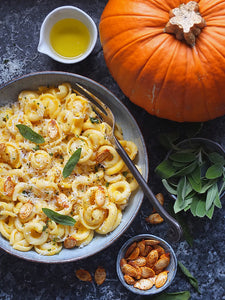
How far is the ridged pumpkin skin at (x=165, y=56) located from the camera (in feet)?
5.78

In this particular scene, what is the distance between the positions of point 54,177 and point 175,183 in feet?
1.90

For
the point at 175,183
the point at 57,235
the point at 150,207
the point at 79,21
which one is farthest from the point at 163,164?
the point at 79,21

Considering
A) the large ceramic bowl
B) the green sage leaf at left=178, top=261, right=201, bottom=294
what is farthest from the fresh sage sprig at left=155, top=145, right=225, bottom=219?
the green sage leaf at left=178, top=261, right=201, bottom=294

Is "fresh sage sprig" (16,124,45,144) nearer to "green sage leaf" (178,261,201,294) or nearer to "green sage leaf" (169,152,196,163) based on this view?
"green sage leaf" (169,152,196,163)

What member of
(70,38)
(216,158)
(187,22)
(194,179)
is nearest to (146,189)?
(194,179)

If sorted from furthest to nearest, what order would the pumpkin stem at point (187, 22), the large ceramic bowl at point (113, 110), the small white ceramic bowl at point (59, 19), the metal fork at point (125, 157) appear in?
the small white ceramic bowl at point (59, 19) → the large ceramic bowl at point (113, 110) → the metal fork at point (125, 157) → the pumpkin stem at point (187, 22)

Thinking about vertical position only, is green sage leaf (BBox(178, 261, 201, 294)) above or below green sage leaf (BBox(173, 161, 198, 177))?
below

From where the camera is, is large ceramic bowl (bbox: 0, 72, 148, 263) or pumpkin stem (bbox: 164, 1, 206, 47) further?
large ceramic bowl (bbox: 0, 72, 148, 263)

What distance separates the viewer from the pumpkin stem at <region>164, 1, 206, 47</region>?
1689 millimetres

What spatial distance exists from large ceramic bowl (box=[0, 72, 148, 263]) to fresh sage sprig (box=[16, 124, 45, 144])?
0.63 ft

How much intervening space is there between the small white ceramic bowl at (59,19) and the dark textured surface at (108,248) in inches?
3.3

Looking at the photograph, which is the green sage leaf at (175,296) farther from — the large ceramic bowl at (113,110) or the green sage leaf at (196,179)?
the green sage leaf at (196,179)

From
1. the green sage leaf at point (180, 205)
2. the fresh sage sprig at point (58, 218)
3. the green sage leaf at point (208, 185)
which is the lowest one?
the fresh sage sprig at point (58, 218)

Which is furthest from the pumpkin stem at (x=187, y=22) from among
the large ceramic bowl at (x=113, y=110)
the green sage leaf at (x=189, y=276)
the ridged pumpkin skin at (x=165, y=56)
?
the green sage leaf at (x=189, y=276)
